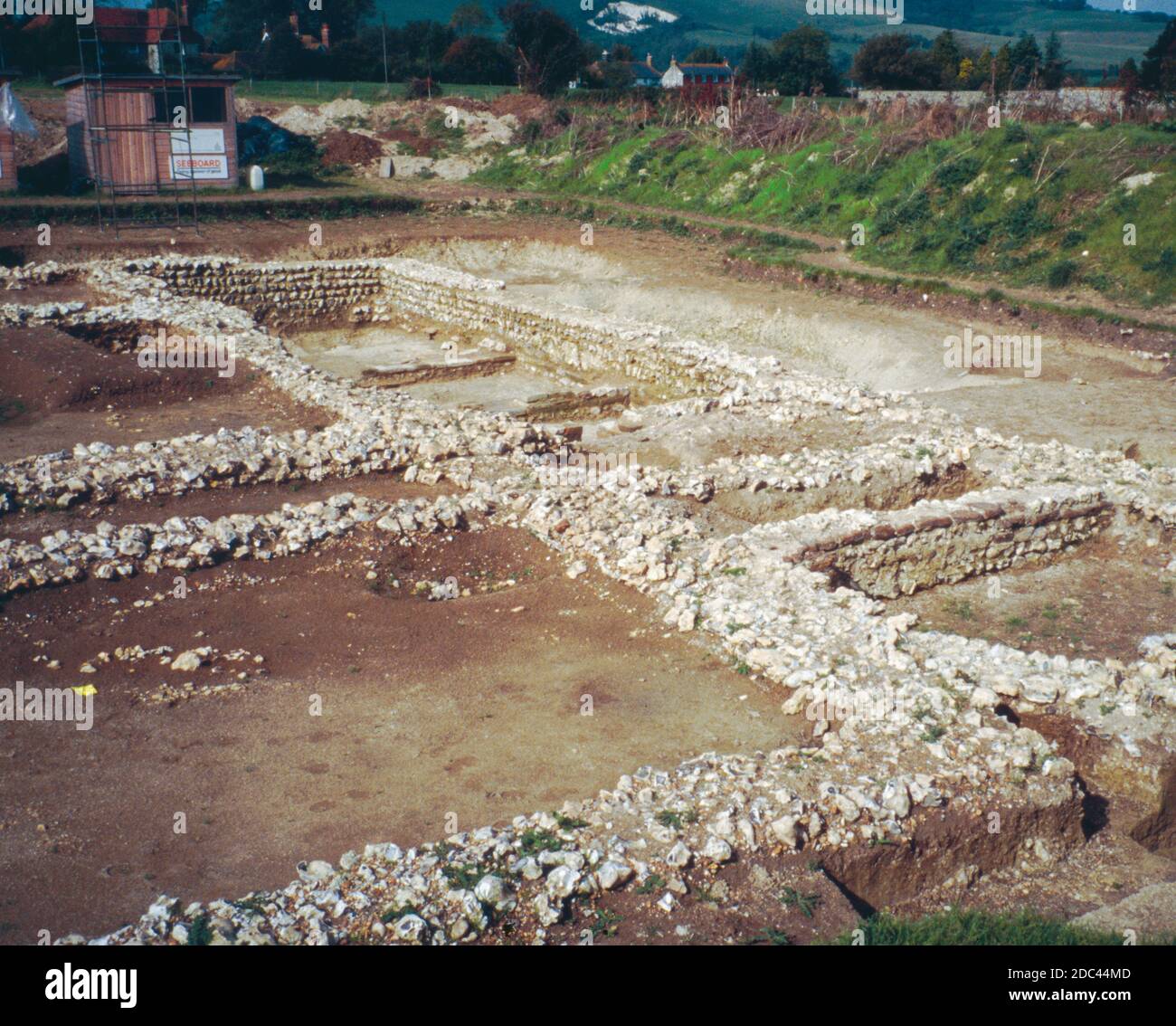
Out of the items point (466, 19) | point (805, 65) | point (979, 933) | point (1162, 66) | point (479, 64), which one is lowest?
point (979, 933)

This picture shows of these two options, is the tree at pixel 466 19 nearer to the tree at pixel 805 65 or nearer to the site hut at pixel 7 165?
the tree at pixel 805 65

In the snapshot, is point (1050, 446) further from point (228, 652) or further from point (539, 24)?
point (539, 24)

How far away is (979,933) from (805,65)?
148ft

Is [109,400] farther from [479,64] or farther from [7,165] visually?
[479,64]

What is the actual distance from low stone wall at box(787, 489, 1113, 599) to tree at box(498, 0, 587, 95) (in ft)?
112

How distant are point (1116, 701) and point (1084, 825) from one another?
85 centimetres

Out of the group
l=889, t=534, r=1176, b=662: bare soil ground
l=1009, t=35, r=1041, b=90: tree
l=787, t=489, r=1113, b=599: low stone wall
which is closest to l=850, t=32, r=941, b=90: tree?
l=1009, t=35, r=1041, b=90: tree

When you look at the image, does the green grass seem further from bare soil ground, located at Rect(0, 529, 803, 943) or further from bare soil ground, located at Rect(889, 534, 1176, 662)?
bare soil ground, located at Rect(889, 534, 1176, 662)

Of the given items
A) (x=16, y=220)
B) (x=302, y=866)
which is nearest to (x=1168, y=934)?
(x=302, y=866)

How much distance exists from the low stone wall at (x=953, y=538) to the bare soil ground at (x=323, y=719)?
1930 millimetres

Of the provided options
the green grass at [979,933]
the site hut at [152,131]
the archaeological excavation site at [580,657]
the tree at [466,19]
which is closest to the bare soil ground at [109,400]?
the archaeological excavation site at [580,657]

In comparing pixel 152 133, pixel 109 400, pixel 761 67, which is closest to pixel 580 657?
pixel 109 400

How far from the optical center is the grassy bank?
1855cm

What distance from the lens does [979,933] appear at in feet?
15.9
